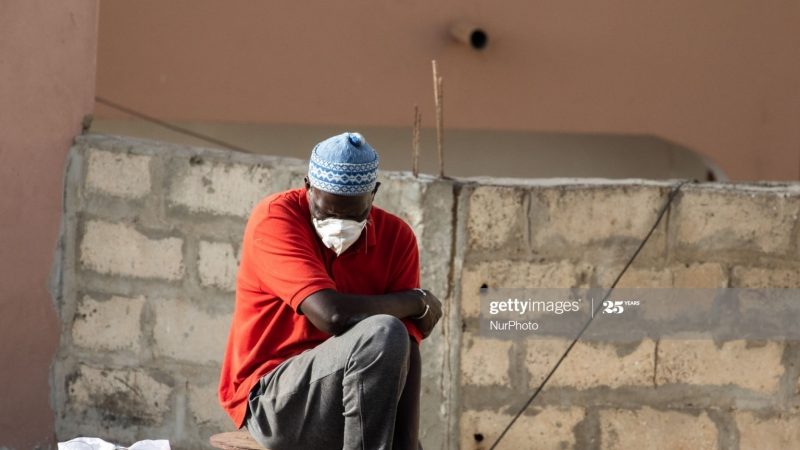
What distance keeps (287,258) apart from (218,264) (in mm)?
1453

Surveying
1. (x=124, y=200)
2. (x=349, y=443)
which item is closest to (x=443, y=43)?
(x=124, y=200)

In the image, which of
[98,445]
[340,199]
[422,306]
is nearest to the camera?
[340,199]

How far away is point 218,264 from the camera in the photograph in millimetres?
4973

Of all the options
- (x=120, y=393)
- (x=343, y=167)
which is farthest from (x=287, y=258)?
(x=120, y=393)

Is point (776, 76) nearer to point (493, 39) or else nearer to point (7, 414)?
point (493, 39)

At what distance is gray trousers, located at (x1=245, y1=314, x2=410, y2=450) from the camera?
3.37 m

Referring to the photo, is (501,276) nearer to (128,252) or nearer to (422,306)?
(422,306)

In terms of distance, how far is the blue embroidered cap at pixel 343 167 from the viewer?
359 cm

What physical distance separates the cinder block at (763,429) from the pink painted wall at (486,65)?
132 inches

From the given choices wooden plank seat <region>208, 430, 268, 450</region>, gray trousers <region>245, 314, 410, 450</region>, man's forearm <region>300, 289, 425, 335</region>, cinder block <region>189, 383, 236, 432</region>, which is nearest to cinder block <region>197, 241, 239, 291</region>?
cinder block <region>189, 383, 236, 432</region>

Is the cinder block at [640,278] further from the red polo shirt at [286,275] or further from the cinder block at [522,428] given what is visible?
the red polo shirt at [286,275]

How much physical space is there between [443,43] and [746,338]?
3.53m

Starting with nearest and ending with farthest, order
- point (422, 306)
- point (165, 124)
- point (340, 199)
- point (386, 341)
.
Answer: point (386, 341) < point (340, 199) < point (422, 306) < point (165, 124)

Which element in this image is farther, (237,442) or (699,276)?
(699,276)
